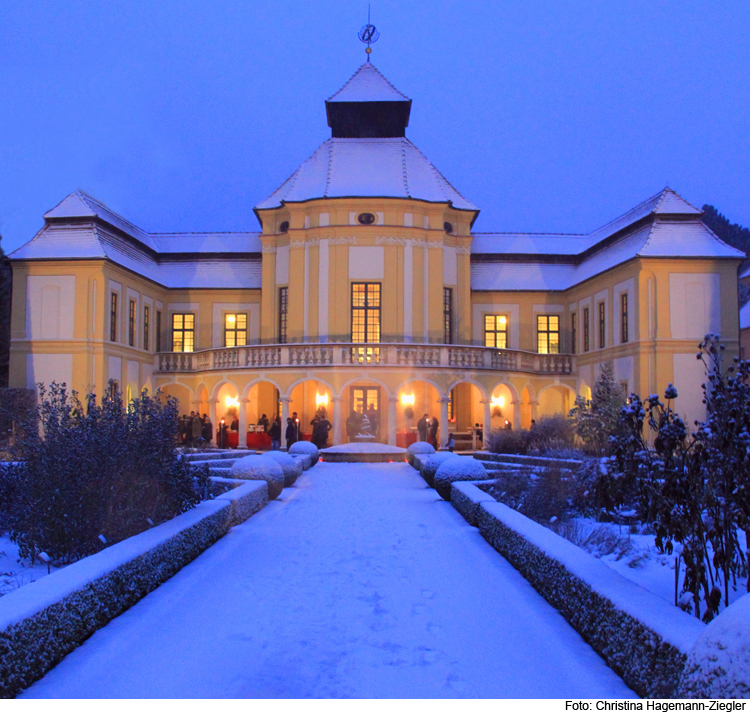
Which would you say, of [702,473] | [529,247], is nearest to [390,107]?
[529,247]

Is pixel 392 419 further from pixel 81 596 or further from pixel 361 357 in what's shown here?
pixel 81 596

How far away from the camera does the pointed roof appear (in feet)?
119

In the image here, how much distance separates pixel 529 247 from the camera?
127ft

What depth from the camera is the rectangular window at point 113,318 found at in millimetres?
30328

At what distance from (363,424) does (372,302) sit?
6766 mm

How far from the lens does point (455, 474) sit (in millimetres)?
15047

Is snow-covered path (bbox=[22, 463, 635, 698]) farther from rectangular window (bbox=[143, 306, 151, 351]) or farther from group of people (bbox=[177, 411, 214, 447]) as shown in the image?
rectangular window (bbox=[143, 306, 151, 351])

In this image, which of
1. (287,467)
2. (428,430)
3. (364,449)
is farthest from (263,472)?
(428,430)

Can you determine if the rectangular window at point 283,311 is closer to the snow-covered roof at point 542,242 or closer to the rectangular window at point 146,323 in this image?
the rectangular window at point 146,323

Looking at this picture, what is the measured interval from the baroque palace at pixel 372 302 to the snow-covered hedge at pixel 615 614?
807 inches

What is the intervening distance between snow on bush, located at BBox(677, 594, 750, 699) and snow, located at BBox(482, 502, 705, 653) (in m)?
0.48

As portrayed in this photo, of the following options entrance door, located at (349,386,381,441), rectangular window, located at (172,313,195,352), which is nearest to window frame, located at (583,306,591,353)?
entrance door, located at (349,386,381,441)

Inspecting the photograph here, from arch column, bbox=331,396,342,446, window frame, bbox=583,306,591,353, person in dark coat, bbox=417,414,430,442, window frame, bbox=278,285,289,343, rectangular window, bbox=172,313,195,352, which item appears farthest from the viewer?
rectangular window, bbox=172,313,195,352
